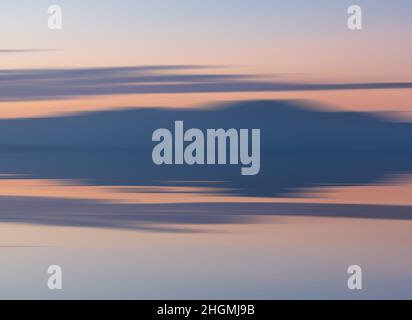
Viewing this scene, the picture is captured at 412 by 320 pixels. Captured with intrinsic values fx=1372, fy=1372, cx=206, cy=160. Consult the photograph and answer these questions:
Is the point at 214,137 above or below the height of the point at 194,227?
above

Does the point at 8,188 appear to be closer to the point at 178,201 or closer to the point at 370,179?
the point at 178,201

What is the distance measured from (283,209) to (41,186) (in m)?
1.59

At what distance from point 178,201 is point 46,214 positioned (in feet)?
2.85

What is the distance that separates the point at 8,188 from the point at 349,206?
7.30 feet

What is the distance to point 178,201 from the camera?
29.2 feet

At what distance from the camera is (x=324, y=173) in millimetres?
8938

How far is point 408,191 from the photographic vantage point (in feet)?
28.8

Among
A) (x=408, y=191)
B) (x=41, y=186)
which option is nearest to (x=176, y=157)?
(x=41, y=186)

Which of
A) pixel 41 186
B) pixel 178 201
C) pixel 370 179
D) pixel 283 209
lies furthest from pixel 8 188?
pixel 370 179

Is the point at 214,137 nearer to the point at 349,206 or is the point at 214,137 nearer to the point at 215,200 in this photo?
the point at 215,200

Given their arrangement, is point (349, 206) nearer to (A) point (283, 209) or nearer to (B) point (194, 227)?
(A) point (283, 209)

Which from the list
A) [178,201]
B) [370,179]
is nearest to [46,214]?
[178,201]

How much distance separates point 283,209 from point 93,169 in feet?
4.12

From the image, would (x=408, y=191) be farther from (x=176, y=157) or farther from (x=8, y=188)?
(x=8, y=188)
